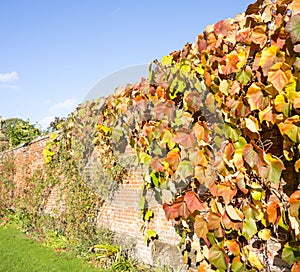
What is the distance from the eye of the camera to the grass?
17.9ft

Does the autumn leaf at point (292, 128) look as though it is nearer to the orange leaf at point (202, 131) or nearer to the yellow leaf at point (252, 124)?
the yellow leaf at point (252, 124)

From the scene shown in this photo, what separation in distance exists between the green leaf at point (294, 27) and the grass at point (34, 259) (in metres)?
4.17

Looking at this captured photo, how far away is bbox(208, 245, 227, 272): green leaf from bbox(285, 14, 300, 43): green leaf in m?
1.80

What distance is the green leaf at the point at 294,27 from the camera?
90.8 inches

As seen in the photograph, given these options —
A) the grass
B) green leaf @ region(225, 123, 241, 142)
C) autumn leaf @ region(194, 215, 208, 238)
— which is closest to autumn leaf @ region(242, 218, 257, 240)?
autumn leaf @ region(194, 215, 208, 238)

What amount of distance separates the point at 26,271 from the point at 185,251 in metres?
2.73

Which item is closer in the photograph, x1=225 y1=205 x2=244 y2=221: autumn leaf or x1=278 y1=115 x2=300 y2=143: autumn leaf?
x1=278 y1=115 x2=300 y2=143: autumn leaf

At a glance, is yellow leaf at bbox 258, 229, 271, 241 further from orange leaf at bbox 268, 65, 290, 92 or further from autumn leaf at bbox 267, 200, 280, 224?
orange leaf at bbox 268, 65, 290, 92

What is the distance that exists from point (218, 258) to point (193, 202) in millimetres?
536

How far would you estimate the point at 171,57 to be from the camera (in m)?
3.79

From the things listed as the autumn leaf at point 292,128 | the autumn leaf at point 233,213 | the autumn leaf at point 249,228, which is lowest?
the autumn leaf at point 249,228

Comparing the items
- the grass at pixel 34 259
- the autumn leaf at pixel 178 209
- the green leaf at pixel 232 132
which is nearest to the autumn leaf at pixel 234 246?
the autumn leaf at pixel 178 209

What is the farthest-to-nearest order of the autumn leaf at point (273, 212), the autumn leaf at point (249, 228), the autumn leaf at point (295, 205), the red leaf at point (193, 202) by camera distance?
the red leaf at point (193, 202), the autumn leaf at point (249, 228), the autumn leaf at point (273, 212), the autumn leaf at point (295, 205)

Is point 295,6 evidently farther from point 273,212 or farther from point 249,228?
point 249,228
